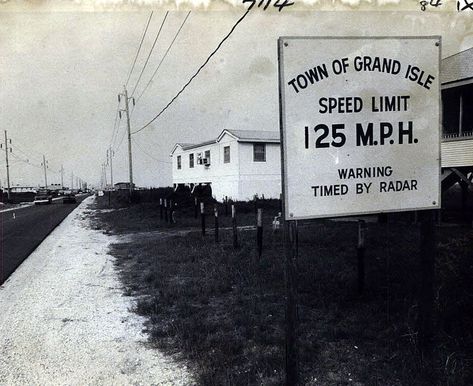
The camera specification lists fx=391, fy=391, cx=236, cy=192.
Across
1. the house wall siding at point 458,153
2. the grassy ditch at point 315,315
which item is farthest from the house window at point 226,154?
the grassy ditch at point 315,315

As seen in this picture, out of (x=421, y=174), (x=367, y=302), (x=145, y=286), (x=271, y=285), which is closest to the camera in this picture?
(x=421, y=174)

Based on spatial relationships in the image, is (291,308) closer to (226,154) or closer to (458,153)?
(458,153)

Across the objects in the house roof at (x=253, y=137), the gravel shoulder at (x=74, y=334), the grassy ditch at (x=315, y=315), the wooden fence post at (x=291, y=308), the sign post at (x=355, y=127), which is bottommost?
the gravel shoulder at (x=74, y=334)

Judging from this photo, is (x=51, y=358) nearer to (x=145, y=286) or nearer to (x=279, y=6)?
(x=145, y=286)

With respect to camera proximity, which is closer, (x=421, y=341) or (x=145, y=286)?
(x=421, y=341)

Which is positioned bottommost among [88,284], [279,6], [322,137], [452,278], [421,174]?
[88,284]

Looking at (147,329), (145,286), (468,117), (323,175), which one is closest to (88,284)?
(145,286)

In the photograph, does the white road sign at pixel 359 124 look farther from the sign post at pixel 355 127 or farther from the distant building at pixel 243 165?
the distant building at pixel 243 165
